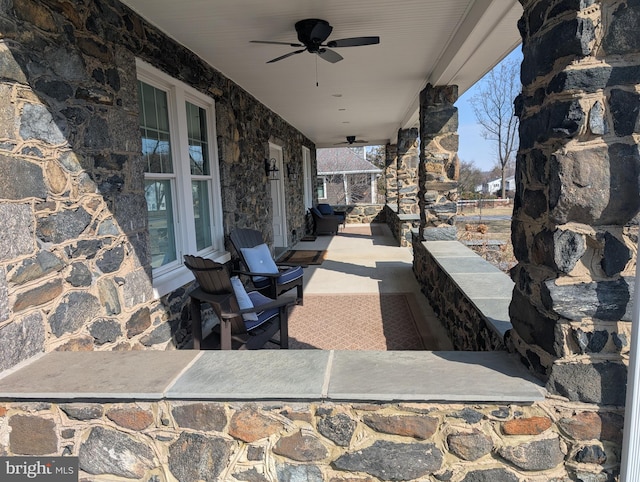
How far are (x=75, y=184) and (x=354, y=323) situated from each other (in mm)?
2563

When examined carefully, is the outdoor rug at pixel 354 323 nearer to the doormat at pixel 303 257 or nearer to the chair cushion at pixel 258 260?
the chair cushion at pixel 258 260

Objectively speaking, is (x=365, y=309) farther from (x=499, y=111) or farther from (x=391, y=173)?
(x=499, y=111)

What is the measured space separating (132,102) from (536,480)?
118 inches

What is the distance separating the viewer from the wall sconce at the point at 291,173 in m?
8.39

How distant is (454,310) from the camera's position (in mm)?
3252

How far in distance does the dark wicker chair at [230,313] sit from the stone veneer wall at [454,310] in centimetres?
125

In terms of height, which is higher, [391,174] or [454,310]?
[391,174]

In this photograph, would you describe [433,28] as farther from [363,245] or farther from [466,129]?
[466,129]

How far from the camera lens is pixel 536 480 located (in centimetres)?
147

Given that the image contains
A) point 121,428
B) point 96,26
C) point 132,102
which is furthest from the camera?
point 132,102

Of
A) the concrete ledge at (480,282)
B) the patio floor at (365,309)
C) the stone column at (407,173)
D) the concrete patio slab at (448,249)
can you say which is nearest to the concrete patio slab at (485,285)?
the concrete ledge at (480,282)

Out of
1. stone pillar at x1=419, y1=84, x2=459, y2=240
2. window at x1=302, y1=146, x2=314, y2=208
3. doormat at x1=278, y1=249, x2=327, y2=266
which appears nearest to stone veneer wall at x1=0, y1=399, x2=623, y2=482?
stone pillar at x1=419, y1=84, x2=459, y2=240

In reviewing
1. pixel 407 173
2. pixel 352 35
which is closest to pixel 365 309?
pixel 352 35

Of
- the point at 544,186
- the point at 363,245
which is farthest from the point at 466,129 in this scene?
→ the point at 544,186
